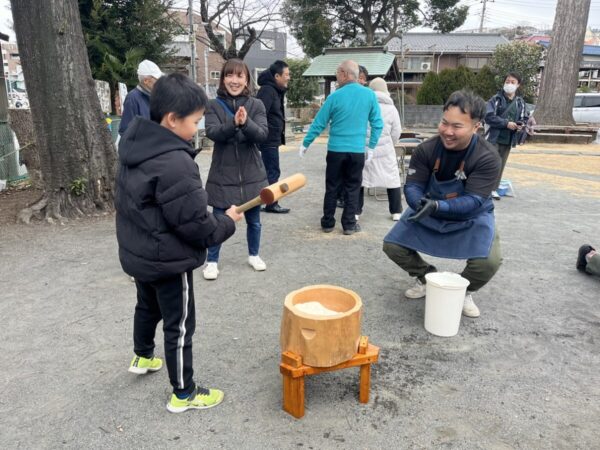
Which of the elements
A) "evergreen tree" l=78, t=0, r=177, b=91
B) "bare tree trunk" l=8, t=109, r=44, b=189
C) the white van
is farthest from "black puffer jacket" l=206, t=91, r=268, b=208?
the white van

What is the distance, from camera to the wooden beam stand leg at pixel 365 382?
7.81 feet

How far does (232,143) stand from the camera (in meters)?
3.93

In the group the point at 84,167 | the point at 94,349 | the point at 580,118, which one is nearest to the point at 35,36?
the point at 84,167

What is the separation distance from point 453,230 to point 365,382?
1338 millimetres

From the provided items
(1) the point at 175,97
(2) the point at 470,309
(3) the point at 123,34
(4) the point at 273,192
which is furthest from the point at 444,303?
(3) the point at 123,34

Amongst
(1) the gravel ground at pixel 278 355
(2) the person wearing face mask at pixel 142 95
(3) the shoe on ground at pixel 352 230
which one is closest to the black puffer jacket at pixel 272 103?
(3) the shoe on ground at pixel 352 230

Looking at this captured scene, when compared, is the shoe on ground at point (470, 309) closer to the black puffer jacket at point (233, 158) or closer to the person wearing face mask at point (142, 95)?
the black puffer jacket at point (233, 158)

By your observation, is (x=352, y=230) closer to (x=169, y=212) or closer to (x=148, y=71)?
(x=148, y=71)

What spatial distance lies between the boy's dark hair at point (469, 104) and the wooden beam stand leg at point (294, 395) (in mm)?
1945

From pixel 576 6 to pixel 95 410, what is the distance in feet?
57.7

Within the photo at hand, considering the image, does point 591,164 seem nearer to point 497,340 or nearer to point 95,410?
point 497,340

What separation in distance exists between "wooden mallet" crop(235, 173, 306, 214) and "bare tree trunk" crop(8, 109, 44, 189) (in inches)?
257

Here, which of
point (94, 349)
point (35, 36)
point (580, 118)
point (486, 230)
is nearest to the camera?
point (94, 349)

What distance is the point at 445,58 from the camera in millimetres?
35844
